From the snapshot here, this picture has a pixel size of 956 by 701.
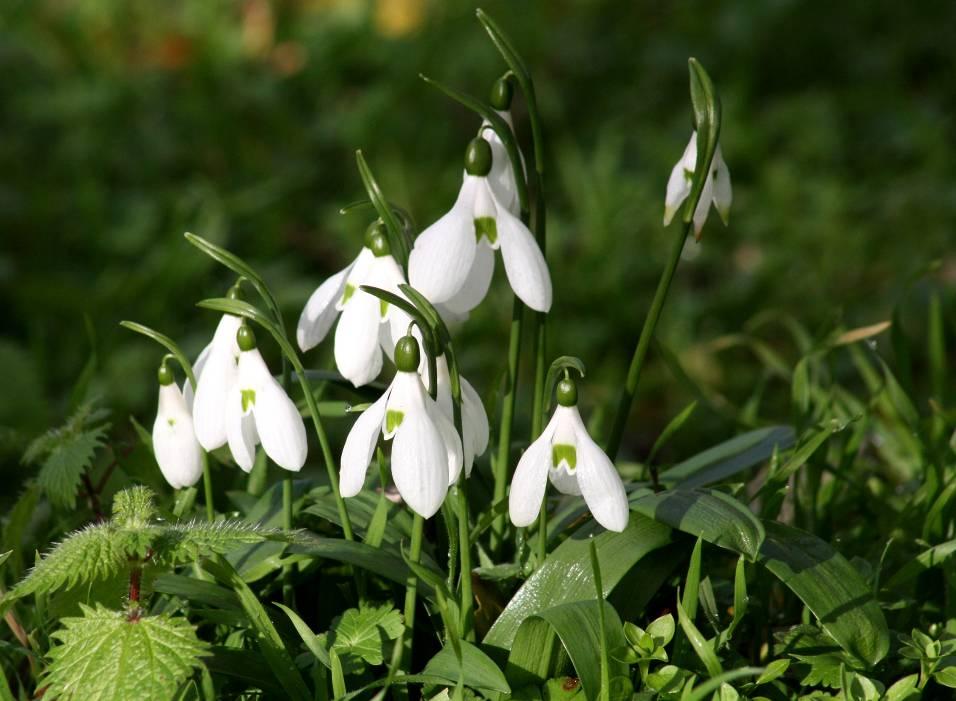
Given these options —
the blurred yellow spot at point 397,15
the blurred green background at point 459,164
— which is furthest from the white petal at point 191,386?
the blurred yellow spot at point 397,15

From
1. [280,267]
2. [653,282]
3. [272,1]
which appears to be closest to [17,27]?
[272,1]

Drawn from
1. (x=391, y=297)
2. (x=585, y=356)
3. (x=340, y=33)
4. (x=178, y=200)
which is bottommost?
(x=585, y=356)

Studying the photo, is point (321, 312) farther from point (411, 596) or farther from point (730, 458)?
point (730, 458)

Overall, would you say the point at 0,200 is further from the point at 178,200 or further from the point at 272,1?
the point at 272,1

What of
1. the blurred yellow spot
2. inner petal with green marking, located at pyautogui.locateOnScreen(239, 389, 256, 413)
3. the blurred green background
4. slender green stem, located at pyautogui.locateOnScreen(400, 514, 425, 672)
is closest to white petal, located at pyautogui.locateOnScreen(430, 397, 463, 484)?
slender green stem, located at pyautogui.locateOnScreen(400, 514, 425, 672)

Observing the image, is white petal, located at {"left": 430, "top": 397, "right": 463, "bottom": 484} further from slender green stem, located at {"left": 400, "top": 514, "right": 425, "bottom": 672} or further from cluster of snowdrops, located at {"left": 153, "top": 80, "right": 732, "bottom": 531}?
slender green stem, located at {"left": 400, "top": 514, "right": 425, "bottom": 672}
